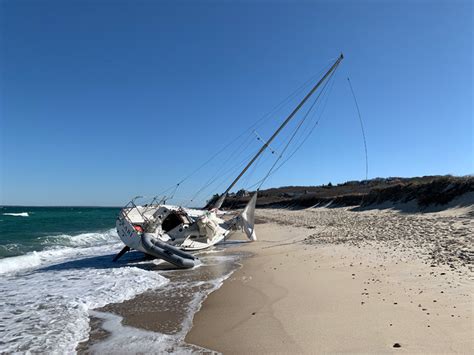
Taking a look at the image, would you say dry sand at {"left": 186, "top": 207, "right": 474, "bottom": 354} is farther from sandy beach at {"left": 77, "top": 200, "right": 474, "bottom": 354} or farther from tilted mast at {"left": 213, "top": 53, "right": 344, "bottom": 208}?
tilted mast at {"left": 213, "top": 53, "right": 344, "bottom": 208}

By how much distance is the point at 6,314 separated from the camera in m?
8.29

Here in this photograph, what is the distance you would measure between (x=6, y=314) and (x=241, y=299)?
229 inches

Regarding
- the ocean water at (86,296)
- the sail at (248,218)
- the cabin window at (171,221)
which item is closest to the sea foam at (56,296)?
the ocean water at (86,296)

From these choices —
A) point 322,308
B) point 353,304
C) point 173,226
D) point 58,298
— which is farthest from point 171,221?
point 353,304

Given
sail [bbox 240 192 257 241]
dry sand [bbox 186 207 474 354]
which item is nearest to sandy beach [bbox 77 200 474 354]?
dry sand [bbox 186 207 474 354]

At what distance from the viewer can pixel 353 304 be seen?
700cm

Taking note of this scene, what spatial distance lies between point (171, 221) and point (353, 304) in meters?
13.1

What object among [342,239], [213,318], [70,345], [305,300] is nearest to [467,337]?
[305,300]

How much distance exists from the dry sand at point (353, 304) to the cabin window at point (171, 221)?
22.7ft

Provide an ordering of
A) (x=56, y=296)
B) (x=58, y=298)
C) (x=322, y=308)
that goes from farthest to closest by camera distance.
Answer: (x=56, y=296) → (x=58, y=298) → (x=322, y=308)

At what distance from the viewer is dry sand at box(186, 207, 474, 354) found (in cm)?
527

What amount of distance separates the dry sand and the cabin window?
22.7 feet

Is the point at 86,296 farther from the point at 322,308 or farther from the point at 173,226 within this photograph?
the point at 173,226

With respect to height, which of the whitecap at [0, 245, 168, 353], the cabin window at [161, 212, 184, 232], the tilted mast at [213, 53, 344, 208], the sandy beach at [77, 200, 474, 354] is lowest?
the whitecap at [0, 245, 168, 353]
